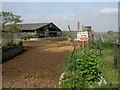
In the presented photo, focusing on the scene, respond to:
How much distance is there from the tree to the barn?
28195 millimetres

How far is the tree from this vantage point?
20.4m

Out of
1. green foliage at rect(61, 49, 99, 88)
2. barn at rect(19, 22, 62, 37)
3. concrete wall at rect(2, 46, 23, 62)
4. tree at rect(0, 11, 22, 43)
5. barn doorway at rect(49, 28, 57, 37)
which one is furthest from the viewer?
barn doorway at rect(49, 28, 57, 37)

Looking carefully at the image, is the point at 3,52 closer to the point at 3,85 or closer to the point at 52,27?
the point at 3,85

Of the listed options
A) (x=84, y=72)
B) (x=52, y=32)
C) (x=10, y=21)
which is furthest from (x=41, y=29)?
(x=84, y=72)

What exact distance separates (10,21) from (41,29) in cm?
3352

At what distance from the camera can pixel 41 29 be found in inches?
2179

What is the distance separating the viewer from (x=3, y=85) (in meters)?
7.97

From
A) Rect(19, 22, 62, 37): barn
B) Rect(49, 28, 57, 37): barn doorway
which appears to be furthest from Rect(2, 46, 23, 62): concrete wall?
Rect(49, 28, 57, 37): barn doorway

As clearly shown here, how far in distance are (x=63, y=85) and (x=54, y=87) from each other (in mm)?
976

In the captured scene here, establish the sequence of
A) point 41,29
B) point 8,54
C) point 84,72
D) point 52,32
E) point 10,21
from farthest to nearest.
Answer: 1. point 52,32
2. point 41,29
3. point 10,21
4. point 8,54
5. point 84,72

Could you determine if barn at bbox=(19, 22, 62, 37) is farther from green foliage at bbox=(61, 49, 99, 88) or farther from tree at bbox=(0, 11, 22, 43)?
green foliage at bbox=(61, 49, 99, 88)

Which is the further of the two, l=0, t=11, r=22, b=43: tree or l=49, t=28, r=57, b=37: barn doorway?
l=49, t=28, r=57, b=37: barn doorway

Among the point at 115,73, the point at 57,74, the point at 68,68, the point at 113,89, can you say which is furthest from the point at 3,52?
the point at 113,89

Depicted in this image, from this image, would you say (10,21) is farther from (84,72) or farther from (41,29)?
(41,29)
